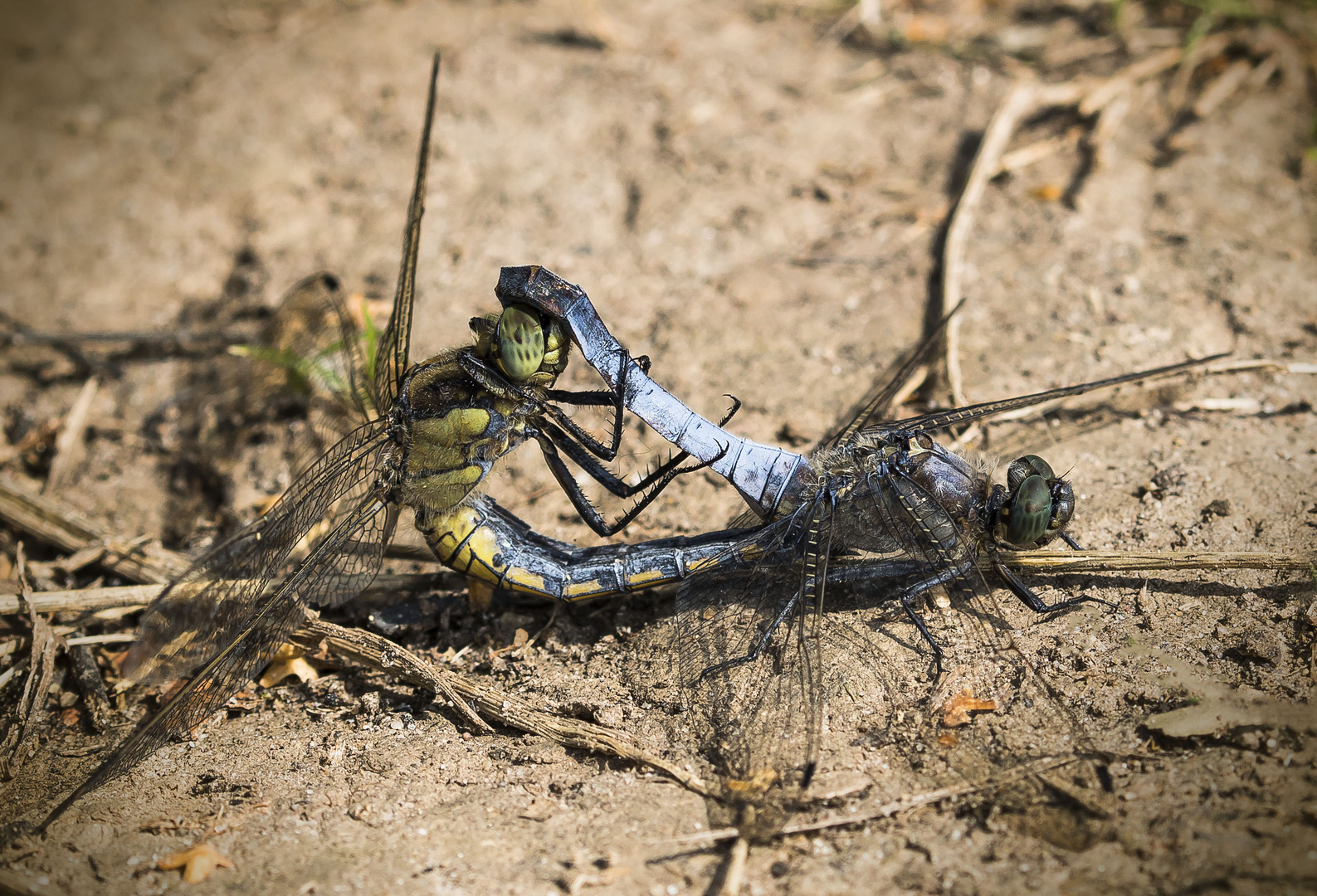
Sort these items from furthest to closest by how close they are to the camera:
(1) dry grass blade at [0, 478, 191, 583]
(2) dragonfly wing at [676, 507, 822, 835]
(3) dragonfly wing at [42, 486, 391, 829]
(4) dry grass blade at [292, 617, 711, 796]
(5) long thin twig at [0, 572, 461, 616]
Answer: (1) dry grass blade at [0, 478, 191, 583] → (5) long thin twig at [0, 572, 461, 616] → (3) dragonfly wing at [42, 486, 391, 829] → (4) dry grass blade at [292, 617, 711, 796] → (2) dragonfly wing at [676, 507, 822, 835]

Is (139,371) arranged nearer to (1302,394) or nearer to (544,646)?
(544,646)

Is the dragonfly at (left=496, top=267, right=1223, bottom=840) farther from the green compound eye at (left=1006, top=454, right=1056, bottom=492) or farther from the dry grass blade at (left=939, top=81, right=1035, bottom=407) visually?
the dry grass blade at (left=939, top=81, right=1035, bottom=407)

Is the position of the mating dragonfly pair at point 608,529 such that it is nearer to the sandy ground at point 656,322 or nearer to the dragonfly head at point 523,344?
the dragonfly head at point 523,344

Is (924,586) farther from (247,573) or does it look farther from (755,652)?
(247,573)

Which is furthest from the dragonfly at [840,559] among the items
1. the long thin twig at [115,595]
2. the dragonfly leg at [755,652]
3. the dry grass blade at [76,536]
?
the dry grass blade at [76,536]

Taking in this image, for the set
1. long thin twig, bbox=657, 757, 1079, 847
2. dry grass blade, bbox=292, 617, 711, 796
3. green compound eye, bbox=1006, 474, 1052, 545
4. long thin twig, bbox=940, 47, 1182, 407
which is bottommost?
long thin twig, bbox=657, 757, 1079, 847

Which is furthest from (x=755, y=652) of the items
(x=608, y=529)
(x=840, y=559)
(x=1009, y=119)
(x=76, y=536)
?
(x=1009, y=119)

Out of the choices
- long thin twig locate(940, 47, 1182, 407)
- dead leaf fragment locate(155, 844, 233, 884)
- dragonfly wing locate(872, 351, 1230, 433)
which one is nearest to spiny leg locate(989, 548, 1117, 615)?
dragonfly wing locate(872, 351, 1230, 433)
